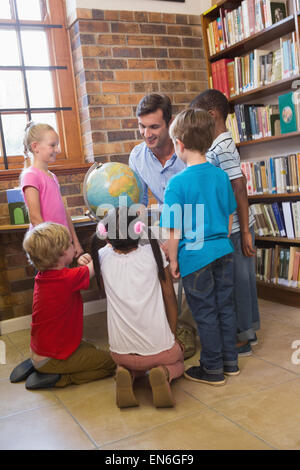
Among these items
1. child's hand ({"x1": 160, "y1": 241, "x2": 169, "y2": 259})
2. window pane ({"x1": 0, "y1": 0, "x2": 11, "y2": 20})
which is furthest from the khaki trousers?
window pane ({"x1": 0, "y1": 0, "x2": 11, "y2": 20})

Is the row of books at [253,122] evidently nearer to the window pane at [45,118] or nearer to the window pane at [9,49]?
the window pane at [45,118]

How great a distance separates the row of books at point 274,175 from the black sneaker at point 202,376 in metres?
1.64

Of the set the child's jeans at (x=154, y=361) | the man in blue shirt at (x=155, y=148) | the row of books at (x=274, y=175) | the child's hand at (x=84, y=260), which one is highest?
the man in blue shirt at (x=155, y=148)

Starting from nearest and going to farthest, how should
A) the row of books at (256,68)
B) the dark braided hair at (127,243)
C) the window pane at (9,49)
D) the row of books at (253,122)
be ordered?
the dark braided hair at (127,243)
the row of books at (256,68)
the row of books at (253,122)
the window pane at (9,49)

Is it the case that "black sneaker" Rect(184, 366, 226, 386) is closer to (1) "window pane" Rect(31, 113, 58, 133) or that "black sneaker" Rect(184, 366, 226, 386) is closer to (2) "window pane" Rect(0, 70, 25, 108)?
(1) "window pane" Rect(31, 113, 58, 133)

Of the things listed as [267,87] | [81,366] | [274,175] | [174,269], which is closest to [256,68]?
[267,87]

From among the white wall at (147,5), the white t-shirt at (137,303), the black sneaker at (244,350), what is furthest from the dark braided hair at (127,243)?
the white wall at (147,5)

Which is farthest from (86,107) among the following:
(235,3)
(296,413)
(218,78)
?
(296,413)

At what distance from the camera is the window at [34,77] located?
3.60 meters

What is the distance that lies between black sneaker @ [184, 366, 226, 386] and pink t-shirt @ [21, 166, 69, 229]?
1188mm

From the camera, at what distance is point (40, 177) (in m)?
2.67

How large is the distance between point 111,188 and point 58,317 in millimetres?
725

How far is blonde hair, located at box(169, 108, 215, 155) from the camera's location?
2.12 meters
